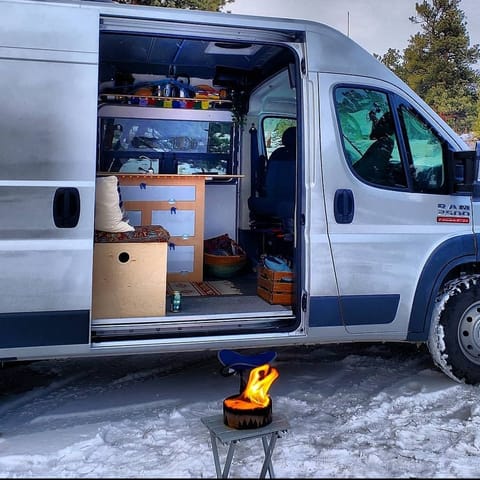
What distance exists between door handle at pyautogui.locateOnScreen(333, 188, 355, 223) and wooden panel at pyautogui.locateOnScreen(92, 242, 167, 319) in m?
1.14

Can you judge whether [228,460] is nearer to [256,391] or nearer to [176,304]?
[256,391]

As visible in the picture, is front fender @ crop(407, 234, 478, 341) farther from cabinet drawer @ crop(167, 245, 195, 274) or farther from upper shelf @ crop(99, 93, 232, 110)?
upper shelf @ crop(99, 93, 232, 110)

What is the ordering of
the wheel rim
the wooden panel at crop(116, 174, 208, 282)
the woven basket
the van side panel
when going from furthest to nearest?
1. the woven basket
2. the wooden panel at crop(116, 174, 208, 282)
3. the wheel rim
4. the van side panel

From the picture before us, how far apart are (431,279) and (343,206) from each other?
0.80 m

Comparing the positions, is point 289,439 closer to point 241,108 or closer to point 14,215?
point 14,215

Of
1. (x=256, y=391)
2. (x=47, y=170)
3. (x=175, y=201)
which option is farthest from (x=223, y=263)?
(x=256, y=391)

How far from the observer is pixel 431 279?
13.0 ft

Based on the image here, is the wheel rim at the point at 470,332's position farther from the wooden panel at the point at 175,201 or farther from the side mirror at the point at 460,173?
the wooden panel at the point at 175,201

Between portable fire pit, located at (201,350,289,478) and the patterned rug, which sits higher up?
the patterned rug

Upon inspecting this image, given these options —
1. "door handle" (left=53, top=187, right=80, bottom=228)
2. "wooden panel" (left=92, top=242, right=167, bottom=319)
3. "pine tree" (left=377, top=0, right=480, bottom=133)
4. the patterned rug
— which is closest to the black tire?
the patterned rug

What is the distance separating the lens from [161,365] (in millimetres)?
4660

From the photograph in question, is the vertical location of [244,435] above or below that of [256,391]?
below

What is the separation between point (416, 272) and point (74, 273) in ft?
7.15

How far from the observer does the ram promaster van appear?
10.7ft
